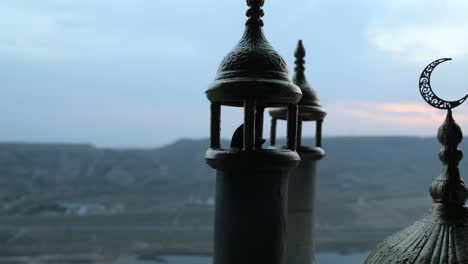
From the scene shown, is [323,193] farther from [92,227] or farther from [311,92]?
[311,92]

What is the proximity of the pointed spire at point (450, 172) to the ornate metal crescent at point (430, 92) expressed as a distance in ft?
0.40

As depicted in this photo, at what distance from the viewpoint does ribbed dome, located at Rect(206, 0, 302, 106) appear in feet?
10.6

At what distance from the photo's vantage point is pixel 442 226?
3.08 m

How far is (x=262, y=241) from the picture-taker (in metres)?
3.19

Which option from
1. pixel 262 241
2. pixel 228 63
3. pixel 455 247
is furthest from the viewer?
pixel 228 63

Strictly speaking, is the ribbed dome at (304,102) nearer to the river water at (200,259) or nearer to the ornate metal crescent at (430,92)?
the ornate metal crescent at (430,92)

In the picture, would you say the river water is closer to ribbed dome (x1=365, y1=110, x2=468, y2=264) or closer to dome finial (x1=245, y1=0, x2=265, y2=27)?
ribbed dome (x1=365, y1=110, x2=468, y2=264)

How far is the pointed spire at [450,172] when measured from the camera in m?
3.14

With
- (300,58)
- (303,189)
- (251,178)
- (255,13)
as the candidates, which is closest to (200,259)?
(303,189)

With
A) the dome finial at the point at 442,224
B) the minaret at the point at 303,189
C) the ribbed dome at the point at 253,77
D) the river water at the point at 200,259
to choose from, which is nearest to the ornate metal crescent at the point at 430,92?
the dome finial at the point at 442,224

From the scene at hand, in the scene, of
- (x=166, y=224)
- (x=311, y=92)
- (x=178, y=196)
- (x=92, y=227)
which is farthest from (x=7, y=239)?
(x=311, y=92)

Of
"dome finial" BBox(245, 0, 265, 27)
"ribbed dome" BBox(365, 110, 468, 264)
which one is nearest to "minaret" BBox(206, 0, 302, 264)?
"dome finial" BBox(245, 0, 265, 27)

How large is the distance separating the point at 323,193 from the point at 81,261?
25576 millimetres

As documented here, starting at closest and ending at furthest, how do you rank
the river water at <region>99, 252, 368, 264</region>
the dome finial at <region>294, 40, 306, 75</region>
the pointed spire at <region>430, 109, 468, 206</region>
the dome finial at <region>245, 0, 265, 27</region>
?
the pointed spire at <region>430, 109, 468, 206</region>, the dome finial at <region>245, 0, 265, 27</region>, the dome finial at <region>294, 40, 306, 75</region>, the river water at <region>99, 252, 368, 264</region>
